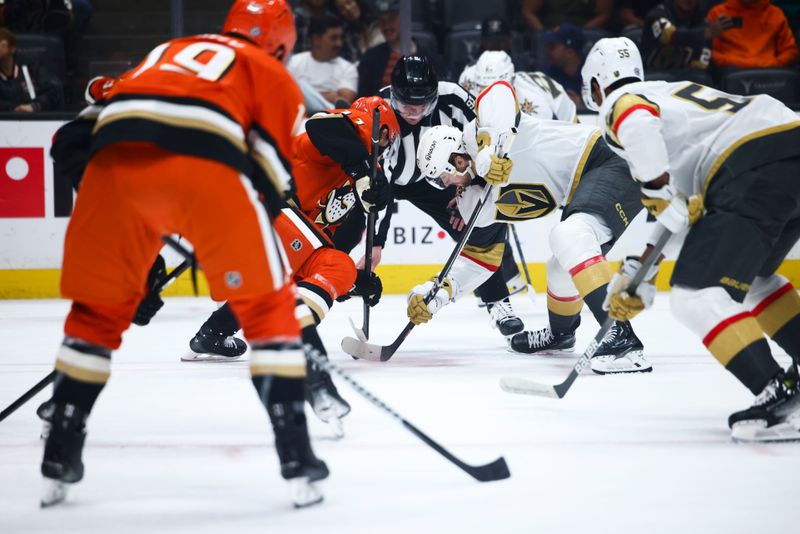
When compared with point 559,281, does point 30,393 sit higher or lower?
higher

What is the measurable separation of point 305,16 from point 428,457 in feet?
14.4

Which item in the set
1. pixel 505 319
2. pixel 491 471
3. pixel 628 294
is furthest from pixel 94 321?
pixel 505 319

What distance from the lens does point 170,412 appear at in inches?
117

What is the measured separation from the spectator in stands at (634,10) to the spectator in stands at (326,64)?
1.97m

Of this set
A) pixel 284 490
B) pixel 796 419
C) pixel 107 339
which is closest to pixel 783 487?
pixel 796 419

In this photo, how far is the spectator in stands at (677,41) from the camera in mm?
6441

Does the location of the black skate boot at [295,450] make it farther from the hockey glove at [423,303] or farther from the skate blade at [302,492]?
the hockey glove at [423,303]

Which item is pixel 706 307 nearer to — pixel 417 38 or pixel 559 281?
pixel 559 281

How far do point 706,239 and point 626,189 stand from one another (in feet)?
3.80

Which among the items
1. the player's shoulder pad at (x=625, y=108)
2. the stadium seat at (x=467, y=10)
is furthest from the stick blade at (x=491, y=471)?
the stadium seat at (x=467, y=10)

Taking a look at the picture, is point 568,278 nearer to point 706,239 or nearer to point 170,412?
point 706,239

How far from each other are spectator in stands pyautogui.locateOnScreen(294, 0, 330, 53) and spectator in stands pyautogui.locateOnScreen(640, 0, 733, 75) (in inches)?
82.4

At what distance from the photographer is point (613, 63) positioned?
2898mm

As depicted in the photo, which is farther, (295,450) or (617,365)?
(617,365)
